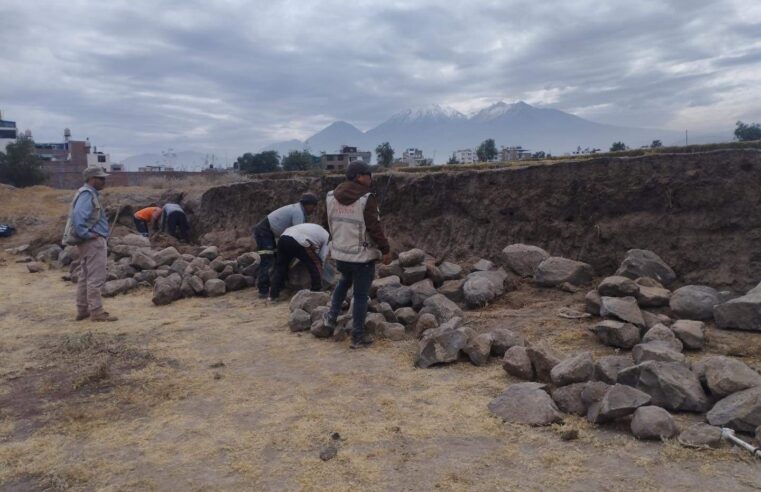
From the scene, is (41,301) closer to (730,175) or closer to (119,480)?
(119,480)

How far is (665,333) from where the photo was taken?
5016mm

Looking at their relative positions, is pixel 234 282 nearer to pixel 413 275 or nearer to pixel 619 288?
pixel 413 275

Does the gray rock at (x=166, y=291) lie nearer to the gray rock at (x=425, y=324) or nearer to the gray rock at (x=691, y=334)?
the gray rock at (x=425, y=324)

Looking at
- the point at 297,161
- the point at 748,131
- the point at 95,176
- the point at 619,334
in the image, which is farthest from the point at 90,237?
the point at 297,161

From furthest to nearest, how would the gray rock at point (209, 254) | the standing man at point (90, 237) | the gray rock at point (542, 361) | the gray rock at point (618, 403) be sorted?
the gray rock at point (209, 254) → the standing man at point (90, 237) → the gray rock at point (542, 361) → the gray rock at point (618, 403)

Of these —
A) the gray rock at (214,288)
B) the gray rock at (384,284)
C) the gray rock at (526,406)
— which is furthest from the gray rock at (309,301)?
the gray rock at (526,406)

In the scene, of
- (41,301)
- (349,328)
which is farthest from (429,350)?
(41,301)

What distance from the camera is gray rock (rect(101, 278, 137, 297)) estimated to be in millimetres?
9297

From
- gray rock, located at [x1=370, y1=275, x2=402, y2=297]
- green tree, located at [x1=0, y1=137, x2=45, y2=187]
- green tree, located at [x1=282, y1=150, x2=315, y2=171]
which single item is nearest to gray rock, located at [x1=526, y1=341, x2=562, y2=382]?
gray rock, located at [x1=370, y1=275, x2=402, y2=297]

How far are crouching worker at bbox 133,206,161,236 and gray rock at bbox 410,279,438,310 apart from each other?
360 inches

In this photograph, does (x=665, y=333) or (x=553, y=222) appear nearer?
(x=665, y=333)

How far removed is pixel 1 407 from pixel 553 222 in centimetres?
654

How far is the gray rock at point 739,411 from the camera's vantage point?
3.51 metres

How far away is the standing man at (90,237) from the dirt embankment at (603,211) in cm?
439
